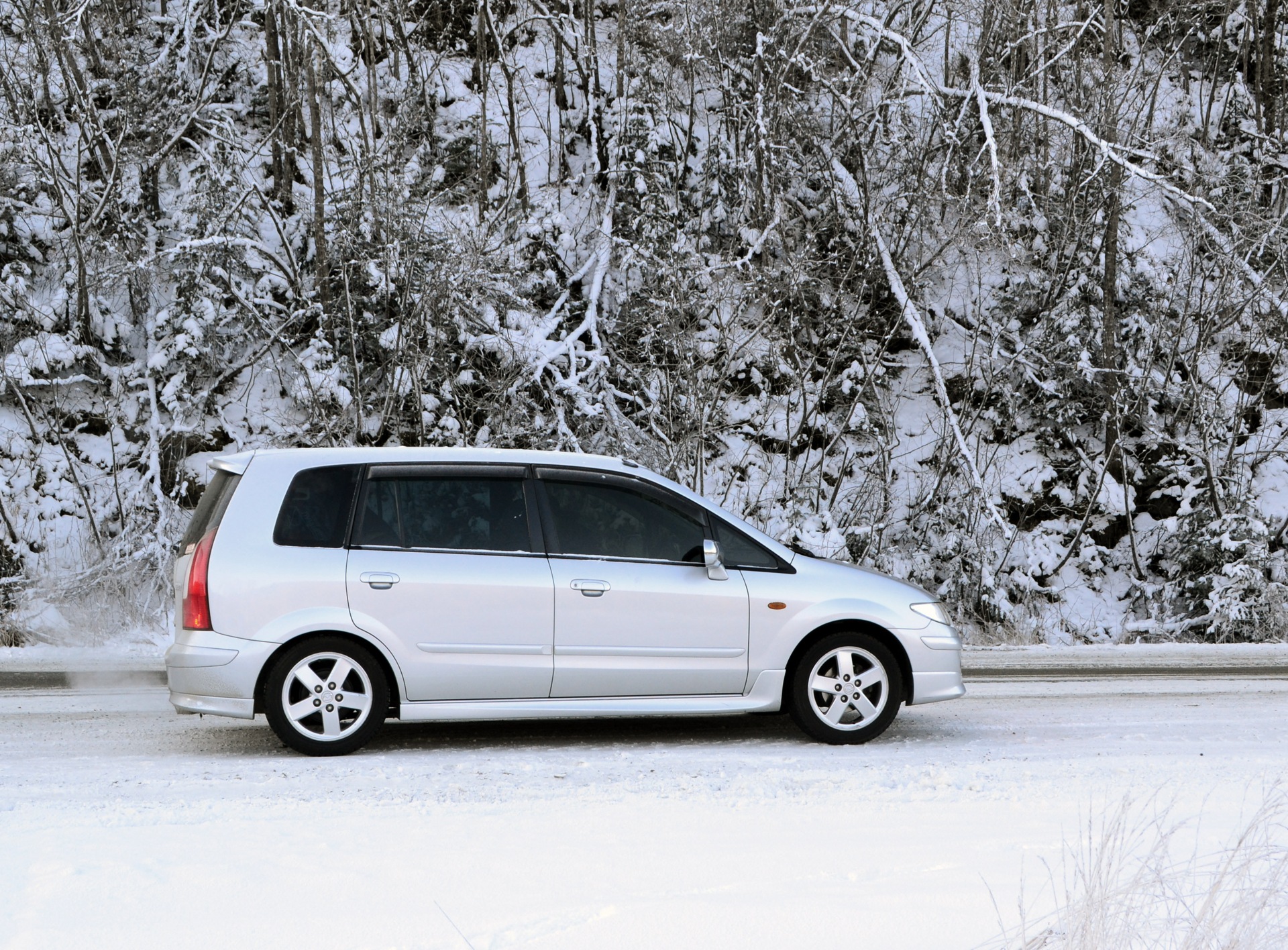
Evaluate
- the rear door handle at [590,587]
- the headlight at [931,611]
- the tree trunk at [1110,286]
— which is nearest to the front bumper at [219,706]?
the rear door handle at [590,587]

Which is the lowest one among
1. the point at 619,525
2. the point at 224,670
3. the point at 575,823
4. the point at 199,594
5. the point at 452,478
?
the point at 575,823

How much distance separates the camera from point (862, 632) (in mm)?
7688

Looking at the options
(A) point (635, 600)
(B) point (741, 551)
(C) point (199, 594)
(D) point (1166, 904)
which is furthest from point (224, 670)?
(D) point (1166, 904)

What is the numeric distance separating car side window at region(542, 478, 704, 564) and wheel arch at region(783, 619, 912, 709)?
2.66 feet

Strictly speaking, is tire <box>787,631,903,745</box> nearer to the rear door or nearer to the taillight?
the rear door

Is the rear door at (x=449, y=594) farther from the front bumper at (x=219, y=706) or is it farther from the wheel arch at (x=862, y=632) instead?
the wheel arch at (x=862, y=632)

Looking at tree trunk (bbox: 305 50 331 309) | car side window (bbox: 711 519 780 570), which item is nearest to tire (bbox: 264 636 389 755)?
car side window (bbox: 711 519 780 570)

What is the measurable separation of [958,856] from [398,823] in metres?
2.35

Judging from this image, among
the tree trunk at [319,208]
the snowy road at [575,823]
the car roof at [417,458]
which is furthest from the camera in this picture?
the tree trunk at [319,208]

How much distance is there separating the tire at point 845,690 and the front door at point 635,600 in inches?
15.3

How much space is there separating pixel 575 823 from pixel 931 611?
3.08m

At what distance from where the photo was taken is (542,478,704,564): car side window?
7.54 m

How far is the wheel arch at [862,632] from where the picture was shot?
7.59m

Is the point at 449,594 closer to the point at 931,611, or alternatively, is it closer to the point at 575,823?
the point at 575,823
